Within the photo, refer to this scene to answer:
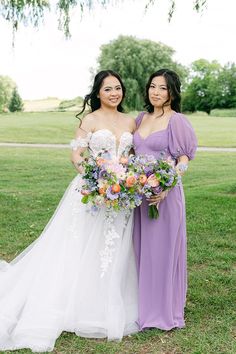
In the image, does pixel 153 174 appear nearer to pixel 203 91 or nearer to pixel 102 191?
pixel 102 191

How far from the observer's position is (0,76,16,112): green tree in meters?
62.2

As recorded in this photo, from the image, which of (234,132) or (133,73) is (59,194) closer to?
(234,132)

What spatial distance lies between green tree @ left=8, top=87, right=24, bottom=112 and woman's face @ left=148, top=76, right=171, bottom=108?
59.0 m

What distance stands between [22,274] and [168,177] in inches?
63.1

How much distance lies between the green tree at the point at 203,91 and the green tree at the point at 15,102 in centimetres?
1917

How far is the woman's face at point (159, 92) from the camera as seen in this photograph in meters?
4.22

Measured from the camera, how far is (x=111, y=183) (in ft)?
12.6

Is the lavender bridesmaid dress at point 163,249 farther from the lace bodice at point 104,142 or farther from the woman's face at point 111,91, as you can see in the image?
the woman's face at point 111,91

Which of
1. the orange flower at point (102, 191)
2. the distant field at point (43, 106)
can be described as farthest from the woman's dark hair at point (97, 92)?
the distant field at point (43, 106)

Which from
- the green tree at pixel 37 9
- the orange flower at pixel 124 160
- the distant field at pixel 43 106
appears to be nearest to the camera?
the orange flower at pixel 124 160

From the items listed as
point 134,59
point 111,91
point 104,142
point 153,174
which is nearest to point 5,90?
point 134,59

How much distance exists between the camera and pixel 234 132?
3177 cm

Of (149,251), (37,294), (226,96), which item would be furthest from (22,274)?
(226,96)

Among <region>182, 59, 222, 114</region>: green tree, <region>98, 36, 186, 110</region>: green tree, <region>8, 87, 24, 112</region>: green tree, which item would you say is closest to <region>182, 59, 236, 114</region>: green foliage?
<region>182, 59, 222, 114</region>: green tree
